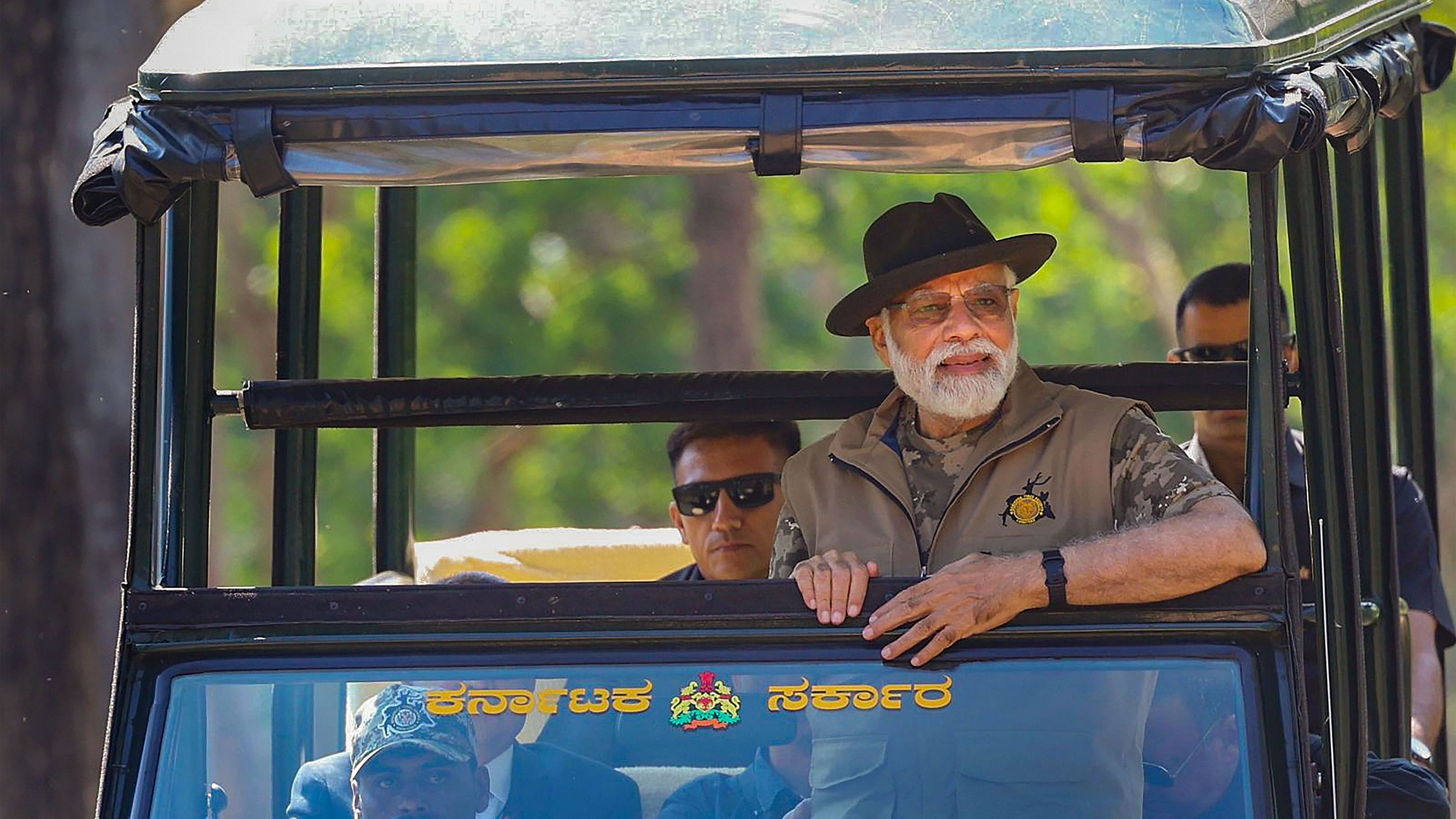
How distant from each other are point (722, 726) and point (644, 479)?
607 inches

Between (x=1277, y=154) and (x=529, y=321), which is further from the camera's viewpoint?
(x=529, y=321)

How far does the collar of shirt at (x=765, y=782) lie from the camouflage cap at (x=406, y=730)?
38cm

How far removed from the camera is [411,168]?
2.87 meters

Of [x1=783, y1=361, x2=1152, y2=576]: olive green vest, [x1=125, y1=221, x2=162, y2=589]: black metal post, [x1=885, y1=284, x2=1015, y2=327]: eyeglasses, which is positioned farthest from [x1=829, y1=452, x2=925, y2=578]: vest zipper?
[x1=125, y1=221, x2=162, y2=589]: black metal post

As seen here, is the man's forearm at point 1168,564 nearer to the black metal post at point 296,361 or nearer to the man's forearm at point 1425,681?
the man's forearm at point 1425,681

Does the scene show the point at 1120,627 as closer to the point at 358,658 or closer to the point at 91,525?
the point at 358,658

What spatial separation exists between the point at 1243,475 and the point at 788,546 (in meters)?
1.43

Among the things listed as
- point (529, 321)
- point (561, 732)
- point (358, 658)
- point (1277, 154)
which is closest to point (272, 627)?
point (358, 658)

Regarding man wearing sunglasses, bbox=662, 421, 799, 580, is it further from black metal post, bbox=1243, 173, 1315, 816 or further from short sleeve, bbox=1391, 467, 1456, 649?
black metal post, bbox=1243, 173, 1315, 816

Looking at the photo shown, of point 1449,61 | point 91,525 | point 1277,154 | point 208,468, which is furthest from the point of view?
point 91,525

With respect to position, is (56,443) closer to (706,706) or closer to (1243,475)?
(1243,475)

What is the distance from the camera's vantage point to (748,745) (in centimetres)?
280

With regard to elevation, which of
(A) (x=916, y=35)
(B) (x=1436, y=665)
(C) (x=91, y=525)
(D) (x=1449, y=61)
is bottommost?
(B) (x=1436, y=665)

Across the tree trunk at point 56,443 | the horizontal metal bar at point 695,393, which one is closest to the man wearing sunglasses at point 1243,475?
the horizontal metal bar at point 695,393
